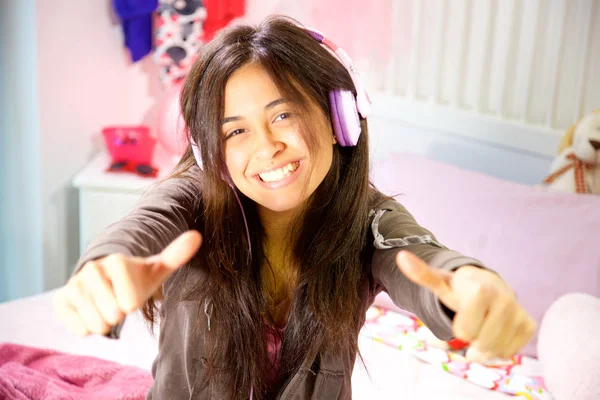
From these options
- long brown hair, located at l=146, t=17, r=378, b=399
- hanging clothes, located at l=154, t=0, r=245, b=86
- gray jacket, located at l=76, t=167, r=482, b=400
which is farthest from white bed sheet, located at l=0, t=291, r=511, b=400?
hanging clothes, located at l=154, t=0, r=245, b=86

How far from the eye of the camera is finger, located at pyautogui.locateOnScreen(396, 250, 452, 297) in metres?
0.72

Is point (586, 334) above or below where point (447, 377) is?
above

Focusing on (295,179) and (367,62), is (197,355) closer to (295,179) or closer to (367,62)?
(295,179)

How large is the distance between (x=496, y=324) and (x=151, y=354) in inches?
39.6

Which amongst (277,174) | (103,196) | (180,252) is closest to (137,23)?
(103,196)

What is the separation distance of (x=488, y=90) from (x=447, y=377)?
83 centimetres

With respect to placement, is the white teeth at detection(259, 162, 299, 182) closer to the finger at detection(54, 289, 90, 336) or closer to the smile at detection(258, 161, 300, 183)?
the smile at detection(258, 161, 300, 183)

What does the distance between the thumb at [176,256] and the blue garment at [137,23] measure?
165 cm

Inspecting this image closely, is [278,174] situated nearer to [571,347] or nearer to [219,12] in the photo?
[571,347]

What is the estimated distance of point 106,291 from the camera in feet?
2.34

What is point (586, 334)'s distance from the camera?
1.31 metres

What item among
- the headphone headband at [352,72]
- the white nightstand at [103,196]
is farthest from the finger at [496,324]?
the white nightstand at [103,196]

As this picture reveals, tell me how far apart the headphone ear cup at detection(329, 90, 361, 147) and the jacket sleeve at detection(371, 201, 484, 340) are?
13cm

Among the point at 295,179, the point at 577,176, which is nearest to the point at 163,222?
the point at 295,179
